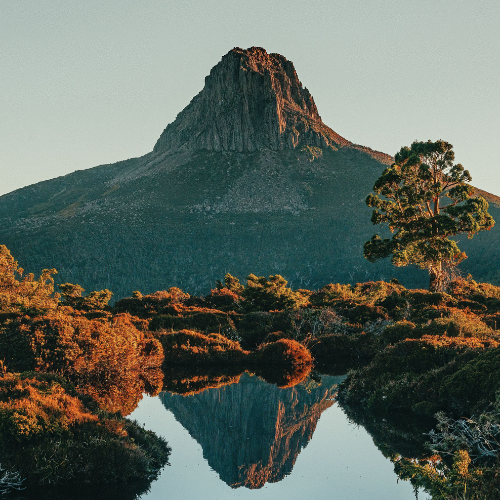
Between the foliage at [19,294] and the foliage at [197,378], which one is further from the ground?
the foliage at [19,294]

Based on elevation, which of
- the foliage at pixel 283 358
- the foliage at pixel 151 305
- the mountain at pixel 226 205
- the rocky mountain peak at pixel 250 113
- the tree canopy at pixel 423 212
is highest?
the rocky mountain peak at pixel 250 113

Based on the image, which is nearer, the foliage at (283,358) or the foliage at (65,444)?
the foliage at (65,444)

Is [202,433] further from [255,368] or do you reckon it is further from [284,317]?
[284,317]

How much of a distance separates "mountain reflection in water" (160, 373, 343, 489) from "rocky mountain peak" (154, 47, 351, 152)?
144619mm

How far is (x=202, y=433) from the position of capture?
14492 millimetres

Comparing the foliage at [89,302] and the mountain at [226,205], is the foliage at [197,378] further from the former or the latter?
the mountain at [226,205]

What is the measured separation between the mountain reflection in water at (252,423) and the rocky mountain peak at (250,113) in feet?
474

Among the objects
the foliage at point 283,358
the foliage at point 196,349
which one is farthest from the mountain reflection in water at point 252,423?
the foliage at point 196,349

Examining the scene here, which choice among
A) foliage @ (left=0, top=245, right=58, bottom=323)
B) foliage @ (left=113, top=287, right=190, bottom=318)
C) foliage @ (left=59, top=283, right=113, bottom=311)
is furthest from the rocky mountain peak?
foliage @ (left=0, top=245, right=58, bottom=323)

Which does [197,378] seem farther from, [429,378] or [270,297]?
[270,297]

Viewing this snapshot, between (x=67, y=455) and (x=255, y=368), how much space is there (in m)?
12.2

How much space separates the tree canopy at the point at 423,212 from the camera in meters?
34.3

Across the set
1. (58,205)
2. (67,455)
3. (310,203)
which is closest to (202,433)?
→ (67,455)

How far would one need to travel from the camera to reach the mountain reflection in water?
12.2 meters
